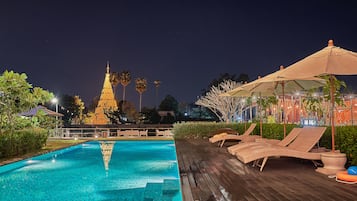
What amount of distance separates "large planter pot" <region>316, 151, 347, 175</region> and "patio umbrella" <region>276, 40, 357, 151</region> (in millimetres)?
160

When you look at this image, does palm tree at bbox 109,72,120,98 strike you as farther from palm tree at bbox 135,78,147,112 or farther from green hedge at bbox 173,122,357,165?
green hedge at bbox 173,122,357,165

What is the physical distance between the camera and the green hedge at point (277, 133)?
6289 millimetres

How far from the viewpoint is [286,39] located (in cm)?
4475

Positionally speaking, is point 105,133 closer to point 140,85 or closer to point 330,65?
point 330,65

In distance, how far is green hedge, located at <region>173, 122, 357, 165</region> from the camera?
629 centimetres

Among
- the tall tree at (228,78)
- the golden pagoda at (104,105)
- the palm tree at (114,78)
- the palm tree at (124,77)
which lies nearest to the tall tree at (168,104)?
the palm tree at (124,77)

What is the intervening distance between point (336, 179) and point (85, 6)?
39243mm

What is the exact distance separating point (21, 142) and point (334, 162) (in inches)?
416

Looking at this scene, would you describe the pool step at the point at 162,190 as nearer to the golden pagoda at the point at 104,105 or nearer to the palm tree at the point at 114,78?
the golden pagoda at the point at 104,105

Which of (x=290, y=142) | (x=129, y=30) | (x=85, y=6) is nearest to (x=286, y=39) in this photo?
(x=129, y=30)

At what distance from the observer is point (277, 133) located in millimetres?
10984

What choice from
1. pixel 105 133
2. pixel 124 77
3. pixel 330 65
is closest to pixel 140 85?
pixel 124 77

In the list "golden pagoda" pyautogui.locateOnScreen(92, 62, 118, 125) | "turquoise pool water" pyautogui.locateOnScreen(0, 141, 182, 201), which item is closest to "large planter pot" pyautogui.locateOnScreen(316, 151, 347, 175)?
"turquoise pool water" pyautogui.locateOnScreen(0, 141, 182, 201)

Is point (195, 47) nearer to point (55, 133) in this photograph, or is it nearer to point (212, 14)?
point (212, 14)
